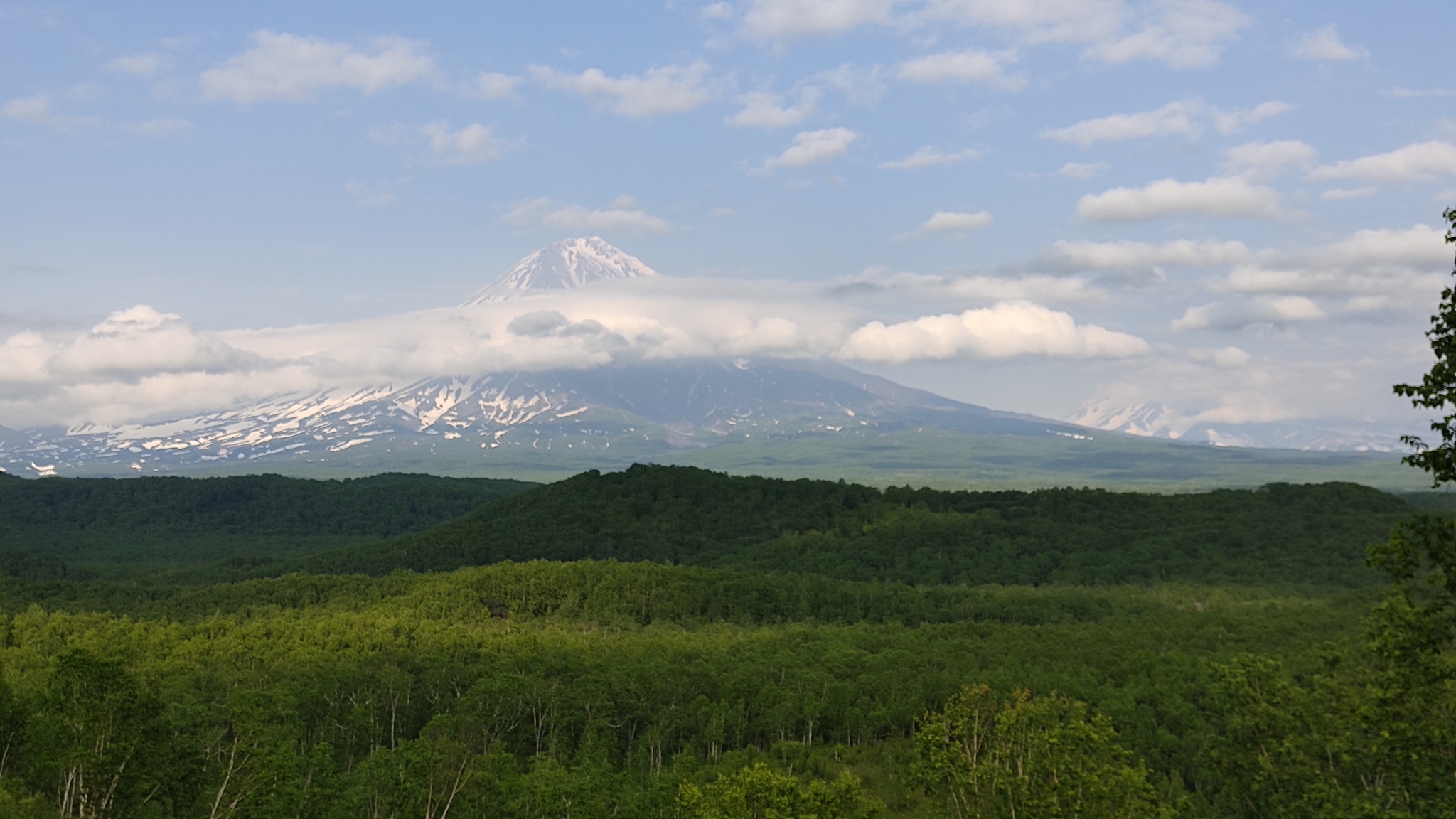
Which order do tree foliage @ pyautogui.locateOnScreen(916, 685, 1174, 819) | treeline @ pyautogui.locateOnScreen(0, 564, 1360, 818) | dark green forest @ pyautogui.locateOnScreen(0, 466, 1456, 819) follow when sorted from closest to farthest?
tree foliage @ pyautogui.locateOnScreen(916, 685, 1174, 819)
dark green forest @ pyautogui.locateOnScreen(0, 466, 1456, 819)
treeline @ pyautogui.locateOnScreen(0, 564, 1360, 818)

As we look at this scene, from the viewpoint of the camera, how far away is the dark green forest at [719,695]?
5075 cm

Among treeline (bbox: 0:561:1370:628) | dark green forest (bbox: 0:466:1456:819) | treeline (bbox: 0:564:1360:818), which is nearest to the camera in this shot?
dark green forest (bbox: 0:466:1456:819)

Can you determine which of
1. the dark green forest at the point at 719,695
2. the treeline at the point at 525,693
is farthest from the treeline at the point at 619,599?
the treeline at the point at 525,693

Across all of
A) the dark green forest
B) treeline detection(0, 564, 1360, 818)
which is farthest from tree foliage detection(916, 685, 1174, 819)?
treeline detection(0, 564, 1360, 818)

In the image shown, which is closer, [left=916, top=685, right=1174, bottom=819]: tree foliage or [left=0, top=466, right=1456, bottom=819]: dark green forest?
[left=916, top=685, right=1174, bottom=819]: tree foliage

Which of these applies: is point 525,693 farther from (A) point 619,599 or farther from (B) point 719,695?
(A) point 619,599

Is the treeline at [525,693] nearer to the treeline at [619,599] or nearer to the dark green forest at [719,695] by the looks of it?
the dark green forest at [719,695]

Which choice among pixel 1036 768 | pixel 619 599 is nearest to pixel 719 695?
pixel 619 599

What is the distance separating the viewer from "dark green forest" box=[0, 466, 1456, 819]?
5075 cm

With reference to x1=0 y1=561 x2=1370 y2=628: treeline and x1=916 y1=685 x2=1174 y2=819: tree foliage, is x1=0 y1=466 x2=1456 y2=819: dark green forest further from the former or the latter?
x1=0 y1=561 x2=1370 y2=628: treeline

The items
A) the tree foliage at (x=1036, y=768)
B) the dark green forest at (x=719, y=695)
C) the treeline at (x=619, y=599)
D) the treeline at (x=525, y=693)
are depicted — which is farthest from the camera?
the treeline at (x=619, y=599)

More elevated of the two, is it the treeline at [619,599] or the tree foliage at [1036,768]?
the tree foliage at [1036,768]

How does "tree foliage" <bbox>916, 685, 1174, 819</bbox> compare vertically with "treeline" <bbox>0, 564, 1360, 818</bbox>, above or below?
above

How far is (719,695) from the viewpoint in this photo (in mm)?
114750
